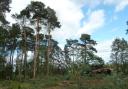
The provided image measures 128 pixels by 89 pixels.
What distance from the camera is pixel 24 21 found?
5012 centimetres

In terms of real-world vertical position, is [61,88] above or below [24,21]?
below

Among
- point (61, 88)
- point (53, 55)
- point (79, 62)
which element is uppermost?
point (53, 55)

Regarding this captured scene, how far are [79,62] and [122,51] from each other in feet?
→ 161

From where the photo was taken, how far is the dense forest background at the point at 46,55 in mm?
26552

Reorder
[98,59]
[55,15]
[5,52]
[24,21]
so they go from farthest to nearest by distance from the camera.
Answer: [5,52]
[98,59]
[24,21]
[55,15]

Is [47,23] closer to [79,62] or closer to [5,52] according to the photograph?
[5,52]

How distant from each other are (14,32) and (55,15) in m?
10.2

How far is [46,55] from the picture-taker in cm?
6191

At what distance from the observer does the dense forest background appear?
26.6m

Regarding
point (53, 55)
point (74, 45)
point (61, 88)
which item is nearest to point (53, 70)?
point (53, 55)

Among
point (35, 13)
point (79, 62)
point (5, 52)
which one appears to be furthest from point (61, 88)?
point (5, 52)

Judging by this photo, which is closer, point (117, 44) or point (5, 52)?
point (5, 52)

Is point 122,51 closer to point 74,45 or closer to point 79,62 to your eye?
point 74,45

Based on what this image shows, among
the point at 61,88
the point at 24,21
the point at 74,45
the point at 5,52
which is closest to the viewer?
the point at 61,88
